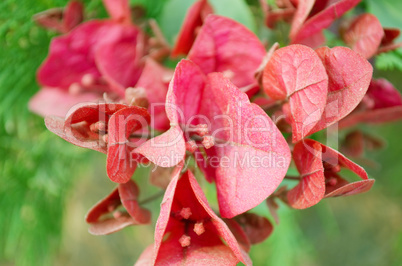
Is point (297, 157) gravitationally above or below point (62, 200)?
above

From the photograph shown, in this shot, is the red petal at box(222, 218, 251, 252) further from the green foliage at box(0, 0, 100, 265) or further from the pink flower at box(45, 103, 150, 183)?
the green foliage at box(0, 0, 100, 265)

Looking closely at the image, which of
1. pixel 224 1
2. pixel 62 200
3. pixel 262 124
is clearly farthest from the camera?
pixel 62 200

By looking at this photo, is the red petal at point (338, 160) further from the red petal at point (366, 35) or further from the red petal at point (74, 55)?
the red petal at point (74, 55)

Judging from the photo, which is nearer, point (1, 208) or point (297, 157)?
point (297, 157)

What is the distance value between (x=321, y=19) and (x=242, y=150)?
0.09m

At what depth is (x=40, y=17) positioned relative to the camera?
302 mm

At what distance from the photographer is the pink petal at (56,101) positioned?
0.29 m

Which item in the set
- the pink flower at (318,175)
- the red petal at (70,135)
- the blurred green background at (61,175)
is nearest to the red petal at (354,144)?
the blurred green background at (61,175)

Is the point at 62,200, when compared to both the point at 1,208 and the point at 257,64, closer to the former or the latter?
the point at 1,208

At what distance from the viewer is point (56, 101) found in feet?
0.99

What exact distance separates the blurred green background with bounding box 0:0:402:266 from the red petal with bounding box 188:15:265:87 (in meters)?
0.05

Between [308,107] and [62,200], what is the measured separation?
337mm

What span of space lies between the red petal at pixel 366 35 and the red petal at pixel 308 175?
72 mm

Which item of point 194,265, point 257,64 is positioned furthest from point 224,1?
point 194,265
